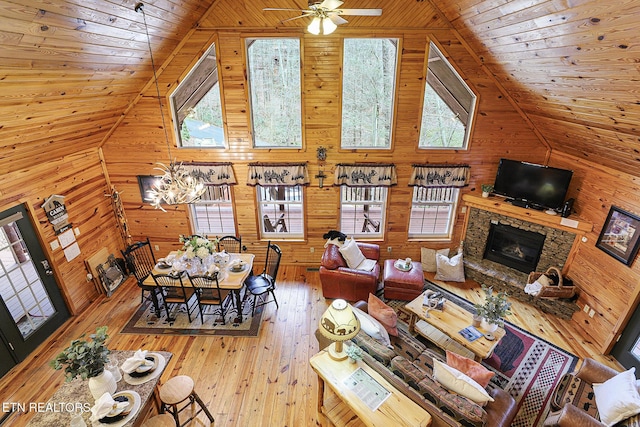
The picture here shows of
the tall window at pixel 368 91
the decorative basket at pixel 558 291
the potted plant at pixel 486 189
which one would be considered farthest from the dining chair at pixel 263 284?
the decorative basket at pixel 558 291

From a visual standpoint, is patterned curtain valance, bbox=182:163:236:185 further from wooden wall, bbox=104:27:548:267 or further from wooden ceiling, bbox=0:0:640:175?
wooden ceiling, bbox=0:0:640:175

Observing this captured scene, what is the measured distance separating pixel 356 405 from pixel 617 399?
2556 millimetres

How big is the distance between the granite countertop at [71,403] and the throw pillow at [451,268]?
503 centimetres

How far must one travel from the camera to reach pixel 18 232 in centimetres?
434

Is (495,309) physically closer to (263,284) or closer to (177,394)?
(263,284)

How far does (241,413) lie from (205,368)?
0.89 m

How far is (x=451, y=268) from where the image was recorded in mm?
6031

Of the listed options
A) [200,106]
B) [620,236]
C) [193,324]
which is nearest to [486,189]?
[620,236]

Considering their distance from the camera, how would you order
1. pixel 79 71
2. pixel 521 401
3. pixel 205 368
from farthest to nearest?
pixel 205 368
pixel 521 401
pixel 79 71

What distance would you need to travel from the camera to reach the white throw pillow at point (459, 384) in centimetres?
291

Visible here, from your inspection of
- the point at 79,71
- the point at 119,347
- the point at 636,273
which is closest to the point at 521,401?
the point at 636,273

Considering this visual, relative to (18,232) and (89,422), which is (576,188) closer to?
(89,422)

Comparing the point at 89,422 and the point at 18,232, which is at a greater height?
the point at 18,232

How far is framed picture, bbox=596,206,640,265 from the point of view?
4.12m
